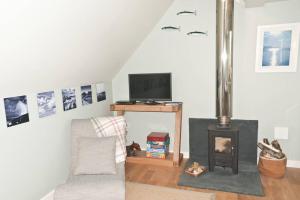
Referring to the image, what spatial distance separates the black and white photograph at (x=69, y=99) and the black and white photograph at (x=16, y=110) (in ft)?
1.88

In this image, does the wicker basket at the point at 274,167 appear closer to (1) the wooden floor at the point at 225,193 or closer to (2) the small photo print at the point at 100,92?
(1) the wooden floor at the point at 225,193

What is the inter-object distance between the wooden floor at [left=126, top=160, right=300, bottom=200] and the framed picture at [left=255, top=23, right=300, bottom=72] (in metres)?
1.45

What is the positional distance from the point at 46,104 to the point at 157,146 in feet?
5.60

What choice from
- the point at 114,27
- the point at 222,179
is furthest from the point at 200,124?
the point at 114,27

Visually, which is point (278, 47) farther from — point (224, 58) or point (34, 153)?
point (34, 153)

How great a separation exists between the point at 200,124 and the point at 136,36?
1.65 metres

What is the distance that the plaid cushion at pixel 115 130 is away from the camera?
272 centimetres

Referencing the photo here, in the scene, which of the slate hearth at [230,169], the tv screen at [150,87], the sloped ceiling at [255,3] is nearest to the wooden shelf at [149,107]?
the tv screen at [150,87]

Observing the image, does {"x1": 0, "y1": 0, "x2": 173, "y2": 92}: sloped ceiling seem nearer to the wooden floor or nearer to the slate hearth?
the wooden floor

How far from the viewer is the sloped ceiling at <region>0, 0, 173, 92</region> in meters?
1.60

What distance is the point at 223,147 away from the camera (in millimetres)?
3082

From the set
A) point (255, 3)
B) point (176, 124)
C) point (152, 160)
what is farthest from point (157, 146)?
point (255, 3)

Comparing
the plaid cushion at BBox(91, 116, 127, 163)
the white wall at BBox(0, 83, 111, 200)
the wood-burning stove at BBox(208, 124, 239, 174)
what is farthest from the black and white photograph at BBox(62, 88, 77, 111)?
the wood-burning stove at BBox(208, 124, 239, 174)

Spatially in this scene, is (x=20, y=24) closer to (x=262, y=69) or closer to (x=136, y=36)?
(x=136, y=36)
